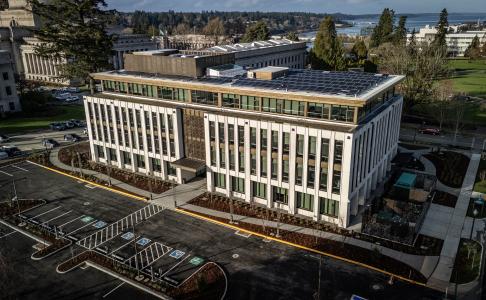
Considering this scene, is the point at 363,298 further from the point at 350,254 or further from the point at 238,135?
the point at 238,135

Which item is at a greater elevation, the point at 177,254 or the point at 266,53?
the point at 266,53

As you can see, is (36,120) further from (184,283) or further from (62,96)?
(184,283)

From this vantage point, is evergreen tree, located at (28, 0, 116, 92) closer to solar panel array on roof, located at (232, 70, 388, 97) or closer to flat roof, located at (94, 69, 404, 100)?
flat roof, located at (94, 69, 404, 100)

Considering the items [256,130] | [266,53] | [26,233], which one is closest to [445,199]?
[256,130]

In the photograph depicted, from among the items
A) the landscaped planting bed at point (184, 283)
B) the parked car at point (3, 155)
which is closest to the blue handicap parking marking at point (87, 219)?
the landscaped planting bed at point (184, 283)

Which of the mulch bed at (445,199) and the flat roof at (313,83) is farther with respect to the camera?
the mulch bed at (445,199)

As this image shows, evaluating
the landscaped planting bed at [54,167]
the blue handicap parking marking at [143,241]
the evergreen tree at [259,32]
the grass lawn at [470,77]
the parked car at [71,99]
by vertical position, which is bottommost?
the blue handicap parking marking at [143,241]

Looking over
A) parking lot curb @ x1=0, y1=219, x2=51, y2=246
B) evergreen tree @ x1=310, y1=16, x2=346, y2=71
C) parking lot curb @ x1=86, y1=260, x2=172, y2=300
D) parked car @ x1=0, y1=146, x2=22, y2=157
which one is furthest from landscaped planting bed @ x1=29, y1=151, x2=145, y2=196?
evergreen tree @ x1=310, y1=16, x2=346, y2=71

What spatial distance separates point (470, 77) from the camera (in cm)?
14625

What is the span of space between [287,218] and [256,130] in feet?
40.2

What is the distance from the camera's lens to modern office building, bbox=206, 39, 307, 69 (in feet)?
343

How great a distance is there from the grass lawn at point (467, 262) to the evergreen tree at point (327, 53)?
285 ft

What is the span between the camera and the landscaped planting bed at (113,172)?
195ft

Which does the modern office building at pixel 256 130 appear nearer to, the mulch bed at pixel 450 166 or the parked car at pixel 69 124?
the mulch bed at pixel 450 166
